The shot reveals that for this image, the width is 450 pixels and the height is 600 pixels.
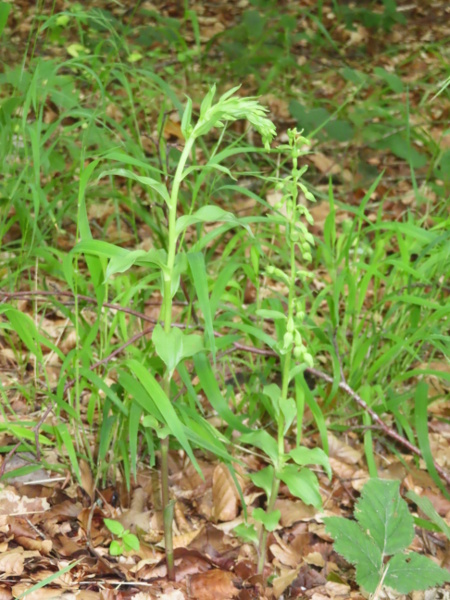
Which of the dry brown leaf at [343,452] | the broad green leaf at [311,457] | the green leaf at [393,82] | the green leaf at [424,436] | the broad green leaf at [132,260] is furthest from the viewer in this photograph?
the green leaf at [393,82]

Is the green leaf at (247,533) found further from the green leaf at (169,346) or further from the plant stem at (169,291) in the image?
the green leaf at (169,346)

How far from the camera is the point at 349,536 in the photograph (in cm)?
152

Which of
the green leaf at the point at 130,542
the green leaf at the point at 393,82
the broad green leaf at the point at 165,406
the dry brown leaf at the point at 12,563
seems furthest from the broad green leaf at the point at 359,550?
the green leaf at the point at 393,82

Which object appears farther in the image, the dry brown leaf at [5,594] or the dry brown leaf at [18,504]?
the dry brown leaf at [18,504]

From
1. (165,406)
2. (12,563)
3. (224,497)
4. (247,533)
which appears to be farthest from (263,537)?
(12,563)

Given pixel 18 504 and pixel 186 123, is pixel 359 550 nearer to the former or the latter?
pixel 18 504

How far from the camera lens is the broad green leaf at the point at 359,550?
1480 mm

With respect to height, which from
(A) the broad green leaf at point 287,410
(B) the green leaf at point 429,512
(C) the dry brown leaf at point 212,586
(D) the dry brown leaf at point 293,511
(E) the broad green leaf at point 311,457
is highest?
(A) the broad green leaf at point 287,410

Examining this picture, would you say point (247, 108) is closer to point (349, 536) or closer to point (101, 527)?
point (349, 536)

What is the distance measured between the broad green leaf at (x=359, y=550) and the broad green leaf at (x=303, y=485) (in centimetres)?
9

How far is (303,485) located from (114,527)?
51cm

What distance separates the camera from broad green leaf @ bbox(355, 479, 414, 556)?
4.96ft

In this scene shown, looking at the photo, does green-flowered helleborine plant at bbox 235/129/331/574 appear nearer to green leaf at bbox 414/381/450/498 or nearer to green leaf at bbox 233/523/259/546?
green leaf at bbox 233/523/259/546

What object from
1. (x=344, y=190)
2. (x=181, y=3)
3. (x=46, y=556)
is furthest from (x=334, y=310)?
(x=181, y=3)
